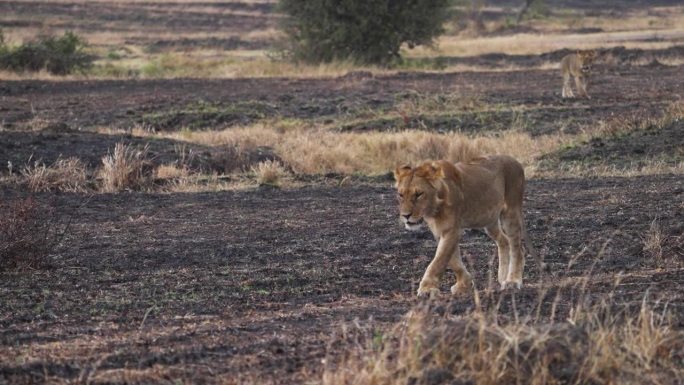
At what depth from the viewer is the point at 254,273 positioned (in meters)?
11.1

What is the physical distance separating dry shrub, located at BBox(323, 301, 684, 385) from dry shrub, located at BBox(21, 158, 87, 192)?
11539 millimetres

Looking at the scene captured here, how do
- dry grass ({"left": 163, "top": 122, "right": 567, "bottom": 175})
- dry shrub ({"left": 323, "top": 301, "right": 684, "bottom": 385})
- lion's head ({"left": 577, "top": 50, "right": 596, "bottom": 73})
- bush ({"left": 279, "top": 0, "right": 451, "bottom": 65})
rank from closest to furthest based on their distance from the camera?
dry shrub ({"left": 323, "top": 301, "right": 684, "bottom": 385}), dry grass ({"left": 163, "top": 122, "right": 567, "bottom": 175}), lion's head ({"left": 577, "top": 50, "right": 596, "bottom": 73}), bush ({"left": 279, "top": 0, "right": 451, "bottom": 65})

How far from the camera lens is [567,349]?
683 cm

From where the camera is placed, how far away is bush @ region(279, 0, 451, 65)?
151 ft

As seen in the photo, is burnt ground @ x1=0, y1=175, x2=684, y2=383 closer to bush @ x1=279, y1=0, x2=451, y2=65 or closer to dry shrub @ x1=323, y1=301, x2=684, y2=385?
dry shrub @ x1=323, y1=301, x2=684, y2=385

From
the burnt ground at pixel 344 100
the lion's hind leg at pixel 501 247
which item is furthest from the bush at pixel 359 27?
the lion's hind leg at pixel 501 247

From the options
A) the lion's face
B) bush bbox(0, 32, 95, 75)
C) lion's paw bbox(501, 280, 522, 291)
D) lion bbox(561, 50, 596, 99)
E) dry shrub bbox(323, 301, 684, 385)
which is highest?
the lion's face

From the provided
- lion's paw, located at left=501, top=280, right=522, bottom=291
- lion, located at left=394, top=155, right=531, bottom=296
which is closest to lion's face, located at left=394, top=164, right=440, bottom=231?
lion, located at left=394, top=155, right=531, bottom=296

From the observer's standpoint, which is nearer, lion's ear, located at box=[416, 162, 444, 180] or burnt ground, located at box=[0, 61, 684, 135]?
lion's ear, located at box=[416, 162, 444, 180]

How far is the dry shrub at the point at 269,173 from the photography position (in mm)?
18766

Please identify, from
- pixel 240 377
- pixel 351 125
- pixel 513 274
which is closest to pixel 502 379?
pixel 240 377

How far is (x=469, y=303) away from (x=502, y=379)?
211 centimetres

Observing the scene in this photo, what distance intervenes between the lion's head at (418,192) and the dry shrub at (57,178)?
31.6 feet

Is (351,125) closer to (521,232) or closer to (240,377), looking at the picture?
(521,232)
